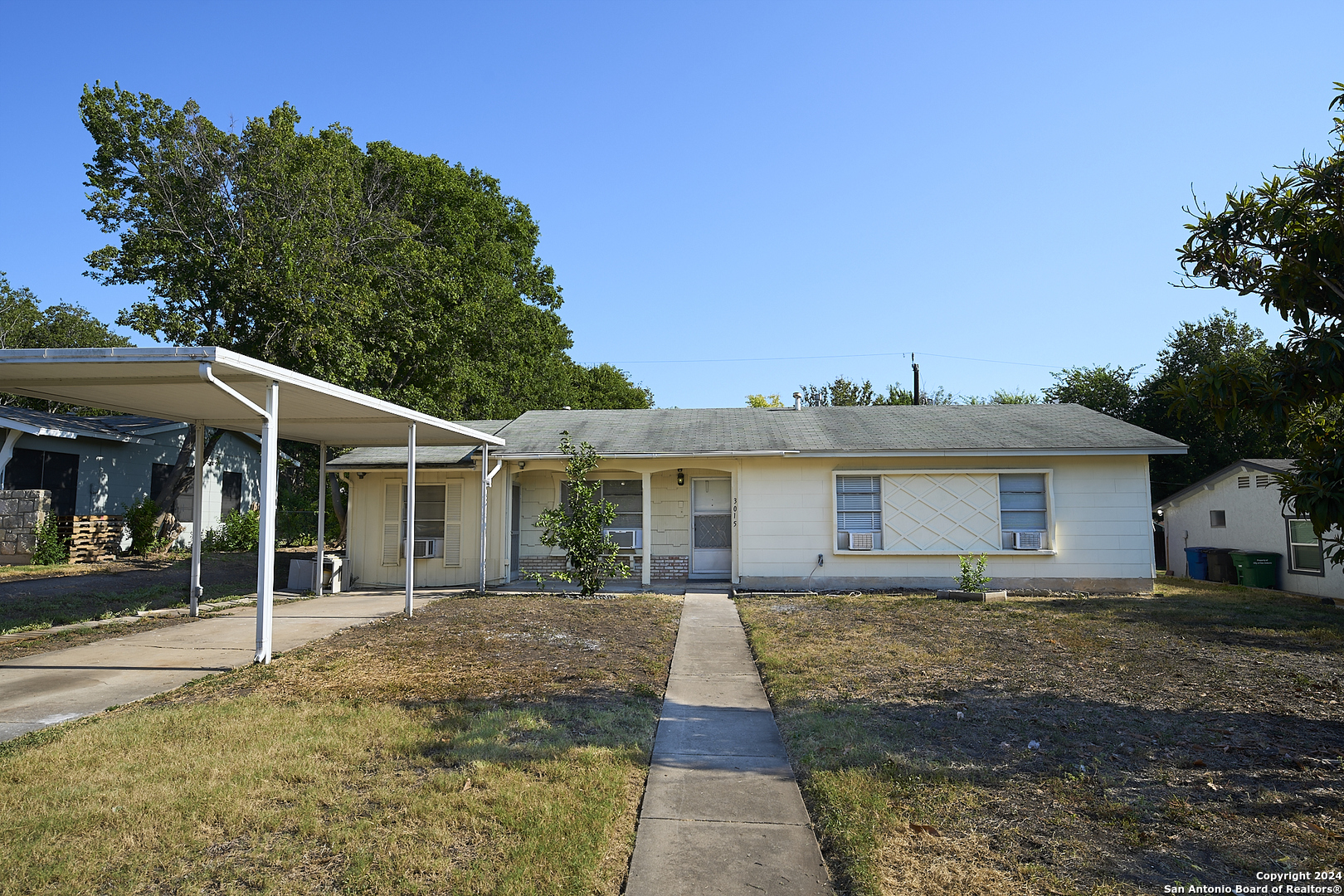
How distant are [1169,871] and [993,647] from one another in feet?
18.8

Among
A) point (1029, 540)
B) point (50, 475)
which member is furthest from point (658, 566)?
point (50, 475)

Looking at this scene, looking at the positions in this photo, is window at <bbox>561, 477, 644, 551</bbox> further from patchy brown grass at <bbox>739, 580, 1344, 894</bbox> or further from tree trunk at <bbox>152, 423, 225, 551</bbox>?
tree trunk at <bbox>152, 423, 225, 551</bbox>

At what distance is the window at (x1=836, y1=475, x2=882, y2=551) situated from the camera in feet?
49.1

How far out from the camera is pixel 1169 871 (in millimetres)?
3566

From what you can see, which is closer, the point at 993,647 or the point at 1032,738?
the point at 1032,738

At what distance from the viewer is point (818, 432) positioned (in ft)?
52.5

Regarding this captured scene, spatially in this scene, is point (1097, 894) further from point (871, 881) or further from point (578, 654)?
point (578, 654)

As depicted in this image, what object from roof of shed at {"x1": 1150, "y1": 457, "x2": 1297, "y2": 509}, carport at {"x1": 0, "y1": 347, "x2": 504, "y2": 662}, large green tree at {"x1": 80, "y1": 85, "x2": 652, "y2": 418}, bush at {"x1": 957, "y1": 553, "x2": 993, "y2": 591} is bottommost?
bush at {"x1": 957, "y1": 553, "x2": 993, "y2": 591}

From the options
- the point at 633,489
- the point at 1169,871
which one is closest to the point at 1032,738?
the point at 1169,871

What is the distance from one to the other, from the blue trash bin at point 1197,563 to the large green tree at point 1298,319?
1554 centimetres

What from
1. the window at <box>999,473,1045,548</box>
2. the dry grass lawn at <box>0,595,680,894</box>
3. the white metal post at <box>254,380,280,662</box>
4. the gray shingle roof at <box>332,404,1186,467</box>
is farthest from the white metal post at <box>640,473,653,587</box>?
the white metal post at <box>254,380,280,662</box>

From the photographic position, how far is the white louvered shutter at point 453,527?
15.5 meters

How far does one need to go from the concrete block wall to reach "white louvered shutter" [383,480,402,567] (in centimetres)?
862

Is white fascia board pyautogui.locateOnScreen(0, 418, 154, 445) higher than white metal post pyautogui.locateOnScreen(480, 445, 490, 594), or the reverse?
white fascia board pyautogui.locateOnScreen(0, 418, 154, 445)
